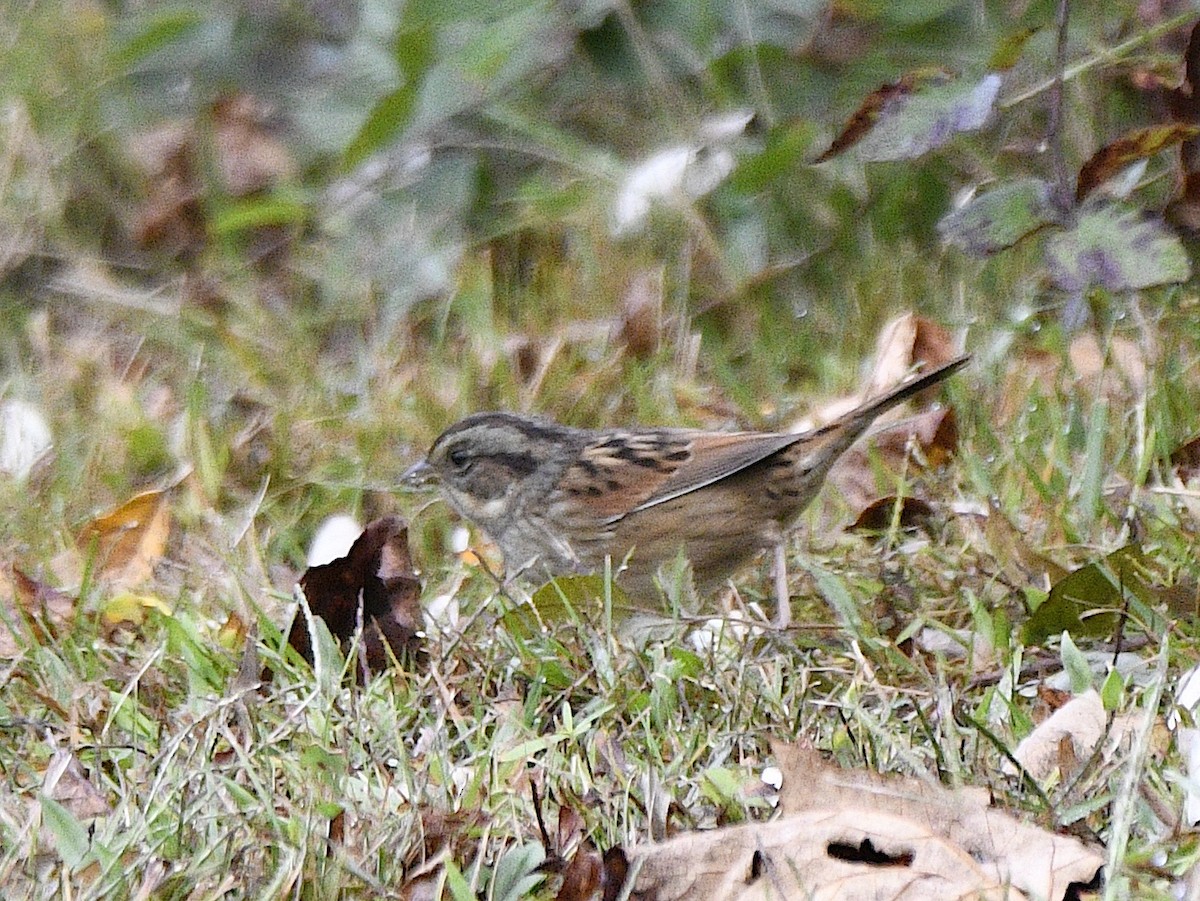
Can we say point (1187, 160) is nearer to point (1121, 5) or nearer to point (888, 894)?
point (1121, 5)

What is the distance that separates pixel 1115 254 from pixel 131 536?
7.27ft

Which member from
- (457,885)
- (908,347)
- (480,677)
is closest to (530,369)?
(908,347)

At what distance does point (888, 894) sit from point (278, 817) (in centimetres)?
84

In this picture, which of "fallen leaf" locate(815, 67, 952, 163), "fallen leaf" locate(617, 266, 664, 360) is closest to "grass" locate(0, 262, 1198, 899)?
"fallen leaf" locate(617, 266, 664, 360)

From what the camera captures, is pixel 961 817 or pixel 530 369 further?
pixel 530 369

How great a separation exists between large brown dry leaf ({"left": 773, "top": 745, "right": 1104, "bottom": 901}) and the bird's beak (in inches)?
80.9

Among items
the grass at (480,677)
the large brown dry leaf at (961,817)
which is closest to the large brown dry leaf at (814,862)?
the large brown dry leaf at (961,817)

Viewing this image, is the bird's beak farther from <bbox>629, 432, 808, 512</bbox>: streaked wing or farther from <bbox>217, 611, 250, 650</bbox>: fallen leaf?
<bbox>217, 611, 250, 650</bbox>: fallen leaf

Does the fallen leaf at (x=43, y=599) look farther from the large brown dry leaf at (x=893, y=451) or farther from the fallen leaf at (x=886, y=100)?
the fallen leaf at (x=886, y=100)

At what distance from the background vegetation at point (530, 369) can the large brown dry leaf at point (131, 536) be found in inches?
1.6

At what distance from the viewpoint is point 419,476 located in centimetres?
453

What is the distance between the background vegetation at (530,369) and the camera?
2762 mm

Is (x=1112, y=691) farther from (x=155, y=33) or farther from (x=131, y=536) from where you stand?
(x=155, y=33)

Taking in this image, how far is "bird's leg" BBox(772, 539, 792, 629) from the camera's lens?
364 centimetres
